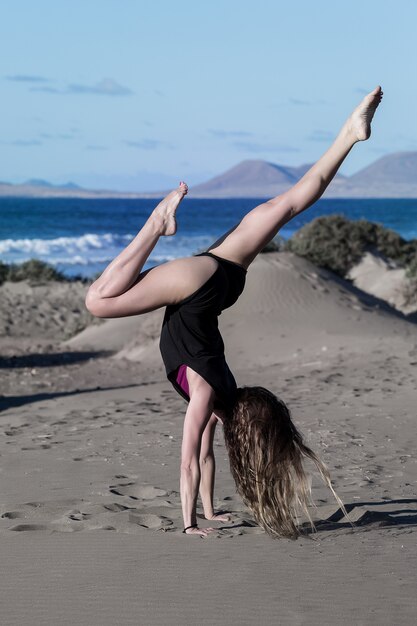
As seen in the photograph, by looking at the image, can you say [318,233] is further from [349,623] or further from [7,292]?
[349,623]

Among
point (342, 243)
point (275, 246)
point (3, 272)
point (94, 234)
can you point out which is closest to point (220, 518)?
point (275, 246)

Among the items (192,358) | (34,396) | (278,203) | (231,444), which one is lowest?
(34,396)

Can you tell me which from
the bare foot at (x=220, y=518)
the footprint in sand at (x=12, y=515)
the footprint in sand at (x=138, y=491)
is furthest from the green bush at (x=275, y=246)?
the bare foot at (x=220, y=518)

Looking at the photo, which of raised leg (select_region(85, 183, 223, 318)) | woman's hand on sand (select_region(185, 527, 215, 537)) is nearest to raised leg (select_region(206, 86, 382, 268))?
raised leg (select_region(85, 183, 223, 318))

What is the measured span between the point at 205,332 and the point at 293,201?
781 millimetres

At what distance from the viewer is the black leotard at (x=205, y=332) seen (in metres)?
5.18

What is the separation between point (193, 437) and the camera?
5406 mm

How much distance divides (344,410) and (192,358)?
5.29 m

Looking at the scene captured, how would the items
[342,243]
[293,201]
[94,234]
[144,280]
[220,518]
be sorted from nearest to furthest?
[144,280]
[293,201]
[220,518]
[342,243]
[94,234]

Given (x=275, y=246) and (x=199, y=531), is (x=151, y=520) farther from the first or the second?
(x=275, y=246)

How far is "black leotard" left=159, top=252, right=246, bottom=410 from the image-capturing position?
518 centimetres

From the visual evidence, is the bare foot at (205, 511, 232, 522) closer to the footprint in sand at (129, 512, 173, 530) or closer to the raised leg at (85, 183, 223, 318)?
the footprint in sand at (129, 512, 173, 530)

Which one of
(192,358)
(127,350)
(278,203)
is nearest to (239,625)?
(192,358)

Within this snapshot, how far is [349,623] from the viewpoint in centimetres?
412
